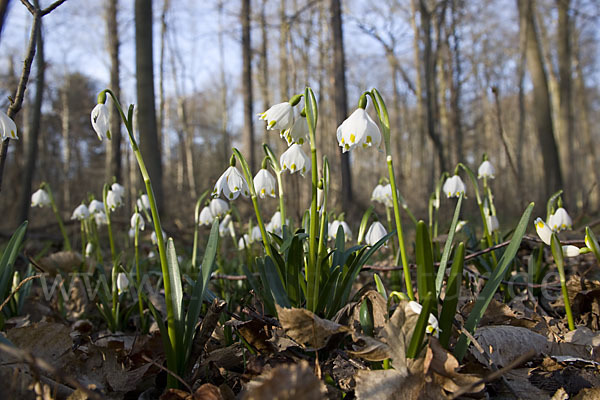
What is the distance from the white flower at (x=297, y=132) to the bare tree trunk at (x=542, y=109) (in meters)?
6.58

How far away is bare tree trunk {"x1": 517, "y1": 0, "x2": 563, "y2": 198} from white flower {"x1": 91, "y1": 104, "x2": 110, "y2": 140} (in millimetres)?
7104

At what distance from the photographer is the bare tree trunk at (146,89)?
18.3 feet

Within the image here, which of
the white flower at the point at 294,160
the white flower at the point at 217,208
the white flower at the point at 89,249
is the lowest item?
the white flower at the point at 89,249

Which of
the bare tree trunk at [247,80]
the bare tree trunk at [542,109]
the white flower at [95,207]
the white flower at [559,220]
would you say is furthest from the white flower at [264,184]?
the bare tree trunk at [247,80]

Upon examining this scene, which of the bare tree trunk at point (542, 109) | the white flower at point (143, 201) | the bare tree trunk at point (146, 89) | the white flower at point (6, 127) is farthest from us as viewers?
the bare tree trunk at point (542, 109)

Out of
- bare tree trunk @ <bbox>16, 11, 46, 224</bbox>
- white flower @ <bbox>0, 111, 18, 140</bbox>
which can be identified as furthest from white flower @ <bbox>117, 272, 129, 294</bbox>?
bare tree trunk @ <bbox>16, 11, 46, 224</bbox>

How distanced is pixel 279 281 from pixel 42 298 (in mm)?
1934

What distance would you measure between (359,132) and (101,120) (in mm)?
816

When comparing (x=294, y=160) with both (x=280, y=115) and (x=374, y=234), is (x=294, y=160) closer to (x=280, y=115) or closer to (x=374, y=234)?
(x=280, y=115)

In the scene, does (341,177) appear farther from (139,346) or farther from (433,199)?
(139,346)

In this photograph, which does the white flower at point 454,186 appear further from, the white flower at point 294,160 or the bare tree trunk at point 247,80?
the bare tree trunk at point 247,80

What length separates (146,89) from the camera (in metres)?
5.75

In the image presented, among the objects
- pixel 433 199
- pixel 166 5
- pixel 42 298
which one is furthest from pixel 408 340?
pixel 166 5

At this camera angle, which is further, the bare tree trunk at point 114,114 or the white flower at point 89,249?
the bare tree trunk at point 114,114
